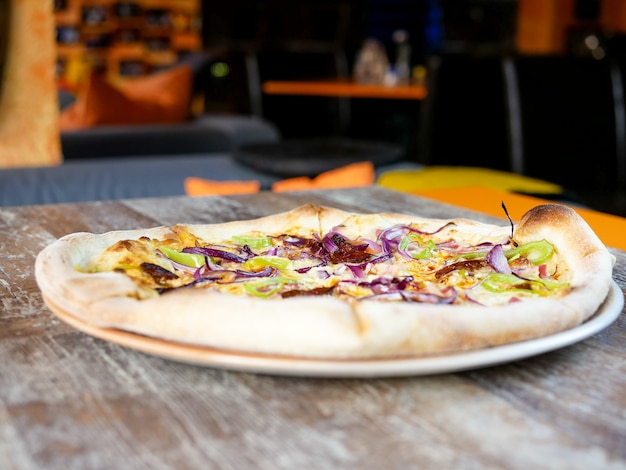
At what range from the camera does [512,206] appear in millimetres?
1771

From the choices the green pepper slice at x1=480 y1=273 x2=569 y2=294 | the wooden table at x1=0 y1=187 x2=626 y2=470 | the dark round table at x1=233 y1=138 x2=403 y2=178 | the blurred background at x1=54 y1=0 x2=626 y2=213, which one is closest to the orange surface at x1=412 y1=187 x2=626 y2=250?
the green pepper slice at x1=480 y1=273 x2=569 y2=294

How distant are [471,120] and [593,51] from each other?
517 cm

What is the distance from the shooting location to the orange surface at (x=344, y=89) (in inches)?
237

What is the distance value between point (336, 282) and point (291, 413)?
28 centimetres

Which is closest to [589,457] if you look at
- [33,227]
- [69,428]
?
[69,428]

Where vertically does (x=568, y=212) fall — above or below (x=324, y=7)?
below

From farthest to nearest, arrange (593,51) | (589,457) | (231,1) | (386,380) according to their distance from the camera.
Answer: (231,1) < (593,51) < (386,380) < (589,457)

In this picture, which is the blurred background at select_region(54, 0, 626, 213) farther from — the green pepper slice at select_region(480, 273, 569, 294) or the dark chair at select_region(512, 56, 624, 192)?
the green pepper slice at select_region(480, 273, 569, 294)

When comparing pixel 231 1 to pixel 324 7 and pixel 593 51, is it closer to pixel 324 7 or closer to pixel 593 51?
pixel 324 7

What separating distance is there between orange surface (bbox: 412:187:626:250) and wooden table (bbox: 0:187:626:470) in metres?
0.67

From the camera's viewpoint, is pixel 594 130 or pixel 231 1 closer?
pixel 594 130

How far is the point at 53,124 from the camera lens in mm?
2977

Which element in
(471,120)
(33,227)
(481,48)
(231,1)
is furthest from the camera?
(231,1)

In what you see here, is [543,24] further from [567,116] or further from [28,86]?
[28,86]
